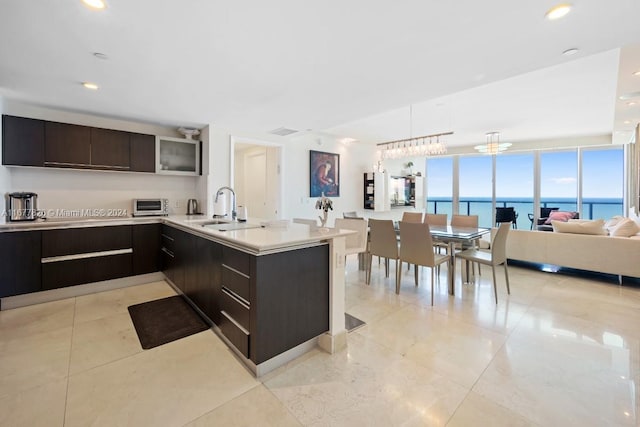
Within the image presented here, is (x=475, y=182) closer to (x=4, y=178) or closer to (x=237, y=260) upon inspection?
(x=237, y=260)

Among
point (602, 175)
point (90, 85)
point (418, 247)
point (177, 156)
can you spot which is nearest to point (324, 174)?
point (177, 156)

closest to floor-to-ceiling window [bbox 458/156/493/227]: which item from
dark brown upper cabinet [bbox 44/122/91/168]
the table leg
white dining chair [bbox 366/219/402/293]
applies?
the table leg

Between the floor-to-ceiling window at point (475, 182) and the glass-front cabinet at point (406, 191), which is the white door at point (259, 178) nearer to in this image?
the glass-front cabinet at point (406, 191)

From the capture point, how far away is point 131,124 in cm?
400

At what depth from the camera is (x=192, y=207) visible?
14.5 feet

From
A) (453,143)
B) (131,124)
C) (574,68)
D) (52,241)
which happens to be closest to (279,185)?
(131,124)

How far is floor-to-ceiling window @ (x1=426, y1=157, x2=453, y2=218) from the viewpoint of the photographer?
8.88 metres

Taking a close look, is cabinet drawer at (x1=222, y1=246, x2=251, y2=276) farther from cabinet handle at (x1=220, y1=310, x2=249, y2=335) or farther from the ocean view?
the ocean view

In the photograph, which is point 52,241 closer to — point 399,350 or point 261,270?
point 261,270

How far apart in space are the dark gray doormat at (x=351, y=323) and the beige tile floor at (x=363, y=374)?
8 centimetres

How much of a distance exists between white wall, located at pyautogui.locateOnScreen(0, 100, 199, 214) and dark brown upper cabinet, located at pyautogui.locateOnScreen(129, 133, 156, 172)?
285 millimetres

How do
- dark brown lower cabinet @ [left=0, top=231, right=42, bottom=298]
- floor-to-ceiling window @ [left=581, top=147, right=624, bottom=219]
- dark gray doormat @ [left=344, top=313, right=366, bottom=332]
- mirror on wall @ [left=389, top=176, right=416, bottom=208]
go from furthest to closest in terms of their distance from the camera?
mirror on wall @ [left=389, top=176, right=416, bottom=208] → floor-to-ceiling window @ [left=581, top=147, right=624, bottom=219] → dark brown lower cabinet @ [left=0, top=231, right=42, bottom=298] → dark gray doormat @ [left=344, top=313, right=366, bottom=332]

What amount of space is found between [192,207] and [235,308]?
9.52 ft

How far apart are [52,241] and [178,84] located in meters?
2.26
